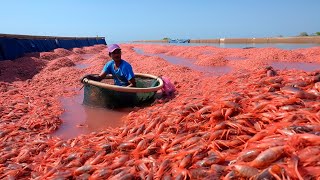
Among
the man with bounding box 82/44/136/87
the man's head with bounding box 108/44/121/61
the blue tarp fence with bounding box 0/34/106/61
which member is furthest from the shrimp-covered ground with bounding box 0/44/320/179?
the blue tarp fence with bounding box 0/34/106/61

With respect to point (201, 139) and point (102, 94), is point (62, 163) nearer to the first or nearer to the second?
point (201, 139)

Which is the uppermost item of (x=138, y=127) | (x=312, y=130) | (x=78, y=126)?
(x=312, y=130)

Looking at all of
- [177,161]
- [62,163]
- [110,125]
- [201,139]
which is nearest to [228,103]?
[201,139]

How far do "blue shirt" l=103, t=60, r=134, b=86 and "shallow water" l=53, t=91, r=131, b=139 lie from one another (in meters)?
0.90

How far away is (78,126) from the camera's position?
7242mm

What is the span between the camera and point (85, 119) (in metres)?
7.73

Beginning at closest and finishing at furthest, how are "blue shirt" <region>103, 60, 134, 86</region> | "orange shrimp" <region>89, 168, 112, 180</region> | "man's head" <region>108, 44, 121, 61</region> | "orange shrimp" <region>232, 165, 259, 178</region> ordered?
"orange shrimp" <region>232, 165, 259, 178</region> < "orange shrimp" <region>89, 168, 112, 180</region> < "man's head" <region>108, 44, 121, 61</region> < "blue shirt" <region>103, 60, 134, 86</region>

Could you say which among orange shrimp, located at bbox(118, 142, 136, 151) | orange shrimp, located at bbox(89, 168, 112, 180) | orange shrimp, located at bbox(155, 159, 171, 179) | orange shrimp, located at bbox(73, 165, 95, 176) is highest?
orange shrimp, located at bbox(155, 159, 171, 179)

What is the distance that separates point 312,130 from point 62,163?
12.0ft

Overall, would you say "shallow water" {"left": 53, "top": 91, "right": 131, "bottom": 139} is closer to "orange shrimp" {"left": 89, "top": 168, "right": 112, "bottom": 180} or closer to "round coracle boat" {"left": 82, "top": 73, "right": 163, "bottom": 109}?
"round coracle boat" {"left": 82, "top": 73, "right": 163, "bottom": 109}

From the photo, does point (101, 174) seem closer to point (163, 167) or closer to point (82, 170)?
point (82, 170)

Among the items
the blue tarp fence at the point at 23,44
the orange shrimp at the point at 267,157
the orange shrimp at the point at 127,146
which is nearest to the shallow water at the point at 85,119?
the orange shrimp at the point at 127,146

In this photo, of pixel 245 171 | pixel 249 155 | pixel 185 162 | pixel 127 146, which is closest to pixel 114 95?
pixel 127 146

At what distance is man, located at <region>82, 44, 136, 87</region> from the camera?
26.7 feet
